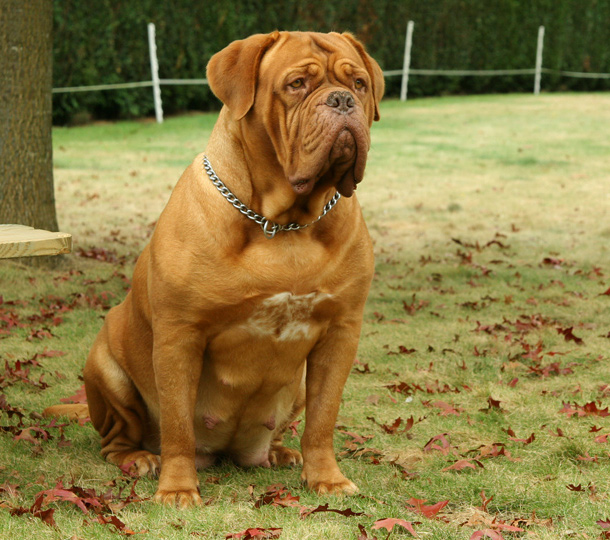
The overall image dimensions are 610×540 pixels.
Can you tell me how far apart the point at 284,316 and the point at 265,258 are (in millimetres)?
229

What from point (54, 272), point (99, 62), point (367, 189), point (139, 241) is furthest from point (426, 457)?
point (99, 62)

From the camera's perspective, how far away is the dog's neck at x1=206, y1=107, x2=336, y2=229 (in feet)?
10.6

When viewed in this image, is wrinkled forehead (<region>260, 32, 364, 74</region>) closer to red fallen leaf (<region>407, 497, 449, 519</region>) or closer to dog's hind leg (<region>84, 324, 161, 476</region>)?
dog's hind leg (<region>84, 324, 161, 476</region>)

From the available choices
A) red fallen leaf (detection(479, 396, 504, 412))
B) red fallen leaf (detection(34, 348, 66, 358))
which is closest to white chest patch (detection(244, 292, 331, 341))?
red fallen leaf (detection(479, 396, 504, 412))

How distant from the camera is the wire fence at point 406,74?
15.5m

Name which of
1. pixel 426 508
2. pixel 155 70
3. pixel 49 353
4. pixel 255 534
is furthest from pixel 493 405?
pixel 155 70

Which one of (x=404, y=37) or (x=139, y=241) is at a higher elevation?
(x=404, y=37)

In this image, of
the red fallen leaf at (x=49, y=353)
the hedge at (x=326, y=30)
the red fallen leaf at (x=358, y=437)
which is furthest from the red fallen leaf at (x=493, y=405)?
the hedge at (x=326, y=30)

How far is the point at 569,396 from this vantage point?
4594mm

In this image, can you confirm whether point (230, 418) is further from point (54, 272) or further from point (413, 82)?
point (413, 82)

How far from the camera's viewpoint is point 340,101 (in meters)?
3.05

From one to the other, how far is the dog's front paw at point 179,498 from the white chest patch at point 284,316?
0.66 m

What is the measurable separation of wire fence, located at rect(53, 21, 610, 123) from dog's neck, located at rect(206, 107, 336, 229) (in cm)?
1220

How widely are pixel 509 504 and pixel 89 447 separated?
6.17 ft
